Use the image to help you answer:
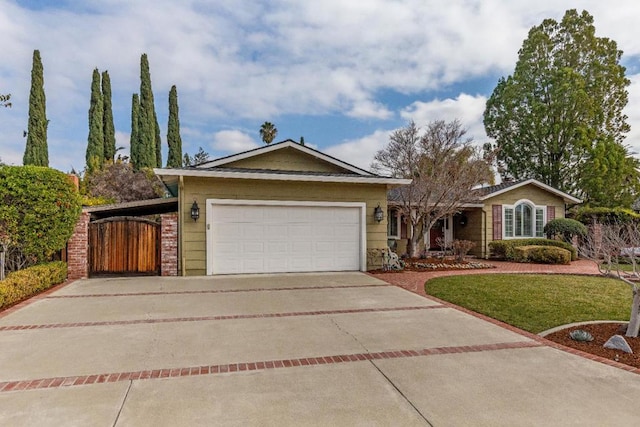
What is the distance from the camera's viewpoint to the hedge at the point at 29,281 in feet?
21.5

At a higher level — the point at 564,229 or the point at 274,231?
the point at 274,231

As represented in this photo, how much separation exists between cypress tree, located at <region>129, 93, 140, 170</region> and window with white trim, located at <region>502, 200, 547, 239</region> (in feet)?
87.3

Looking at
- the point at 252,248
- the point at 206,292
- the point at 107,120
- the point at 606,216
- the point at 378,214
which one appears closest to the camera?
the point at 206,292

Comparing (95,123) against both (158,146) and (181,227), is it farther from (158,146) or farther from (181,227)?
(181,227)

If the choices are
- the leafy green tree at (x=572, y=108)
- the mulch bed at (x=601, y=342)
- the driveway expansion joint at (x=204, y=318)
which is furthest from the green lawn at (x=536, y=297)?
the leafy green tree at (x=572, y=108)

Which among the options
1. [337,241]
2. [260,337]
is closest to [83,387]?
[260,337]

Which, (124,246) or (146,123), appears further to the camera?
(146,123)

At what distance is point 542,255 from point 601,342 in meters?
10.9

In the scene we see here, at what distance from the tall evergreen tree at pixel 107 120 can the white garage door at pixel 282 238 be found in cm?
2319

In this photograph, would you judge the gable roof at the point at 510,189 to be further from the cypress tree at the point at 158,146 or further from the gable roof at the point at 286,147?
the cypress tree at the point at 158,146

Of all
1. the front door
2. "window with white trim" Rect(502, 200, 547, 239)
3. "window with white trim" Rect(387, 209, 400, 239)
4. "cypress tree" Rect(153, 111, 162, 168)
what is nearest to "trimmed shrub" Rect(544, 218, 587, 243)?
"window with white trim" Rect(502, 200, 547, 239)

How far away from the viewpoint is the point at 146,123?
29.1m

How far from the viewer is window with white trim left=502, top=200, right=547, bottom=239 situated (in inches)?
654

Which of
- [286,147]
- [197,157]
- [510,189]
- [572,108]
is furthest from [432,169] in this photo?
[197,157]
